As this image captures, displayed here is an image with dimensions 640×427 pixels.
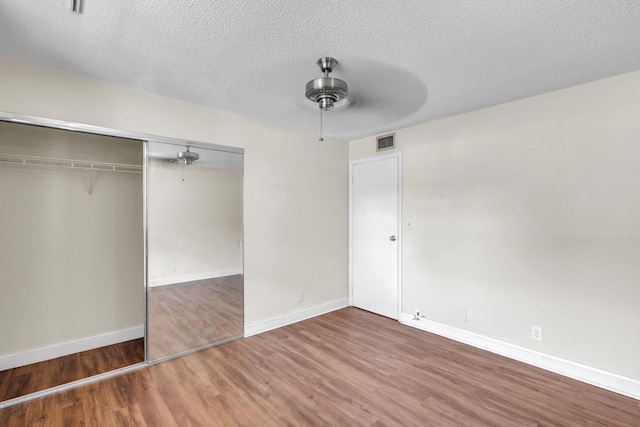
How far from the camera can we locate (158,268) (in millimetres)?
2771

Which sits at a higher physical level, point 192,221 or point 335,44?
point 335,44

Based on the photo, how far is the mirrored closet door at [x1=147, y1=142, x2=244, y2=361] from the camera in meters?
2.76

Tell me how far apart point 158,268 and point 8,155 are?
1540 mm

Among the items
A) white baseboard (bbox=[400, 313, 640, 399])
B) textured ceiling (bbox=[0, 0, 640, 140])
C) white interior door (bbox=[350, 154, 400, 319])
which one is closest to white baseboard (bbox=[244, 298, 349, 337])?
white interior door (bbox=[350, 154, 400, 319])

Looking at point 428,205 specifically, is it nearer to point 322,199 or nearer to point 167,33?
point 322,199

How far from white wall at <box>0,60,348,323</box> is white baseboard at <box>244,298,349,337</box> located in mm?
62

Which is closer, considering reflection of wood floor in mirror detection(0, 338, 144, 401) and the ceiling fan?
the ceiling fan

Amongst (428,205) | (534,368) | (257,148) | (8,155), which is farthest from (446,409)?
(8,155)

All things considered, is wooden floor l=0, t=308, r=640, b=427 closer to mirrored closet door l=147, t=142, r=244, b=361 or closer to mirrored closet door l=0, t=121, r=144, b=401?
mirrored closet door l=147, t=142, r=244, b=361

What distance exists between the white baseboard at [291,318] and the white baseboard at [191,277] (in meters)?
0.64

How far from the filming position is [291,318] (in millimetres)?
3697

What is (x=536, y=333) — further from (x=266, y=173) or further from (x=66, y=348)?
(x=66, y=348)

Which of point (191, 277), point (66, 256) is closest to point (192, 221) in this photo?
point (191, 277)

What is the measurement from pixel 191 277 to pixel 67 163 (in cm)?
158
